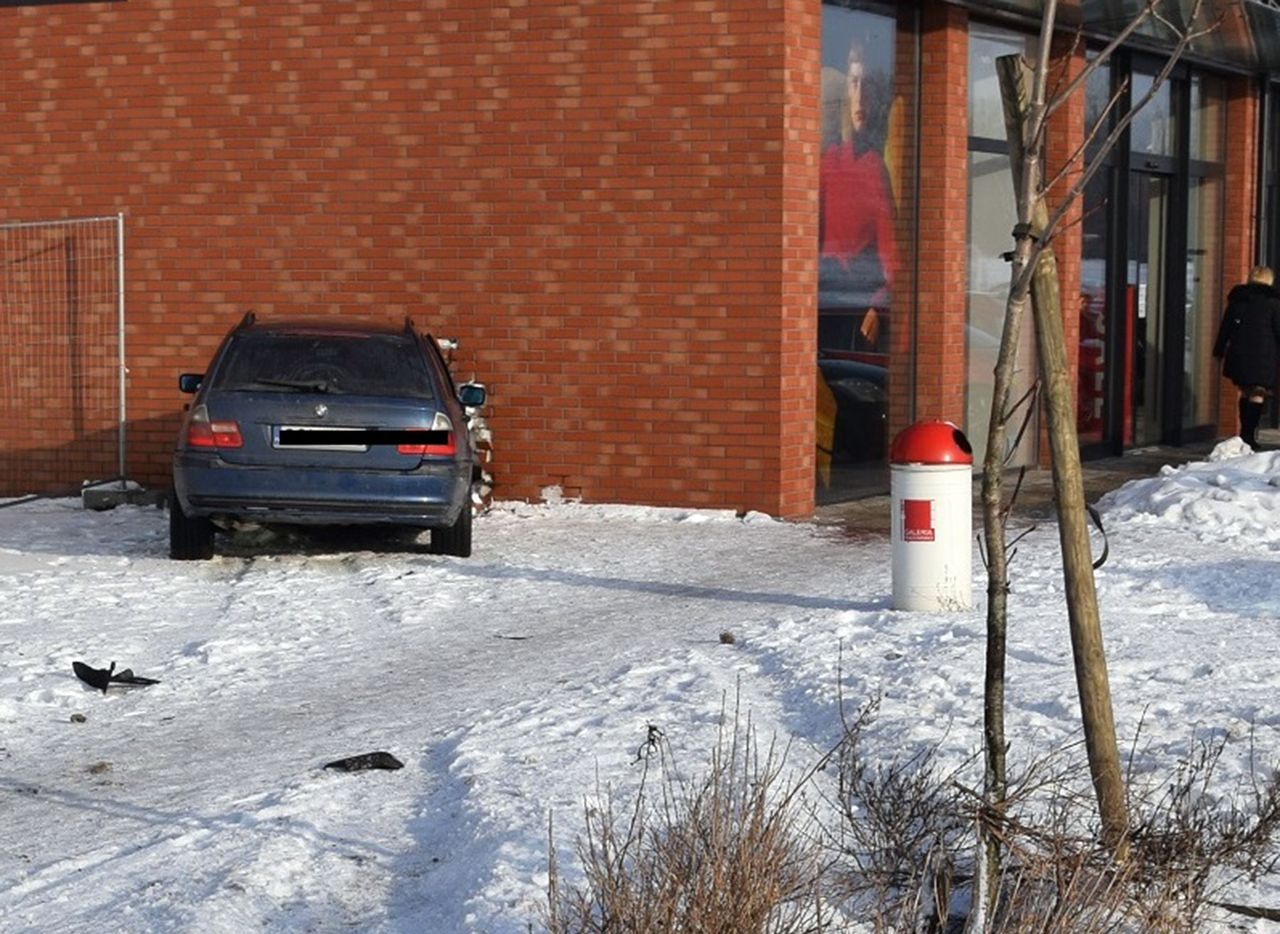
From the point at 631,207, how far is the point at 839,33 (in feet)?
7.25

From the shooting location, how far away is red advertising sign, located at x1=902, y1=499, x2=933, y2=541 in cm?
1056

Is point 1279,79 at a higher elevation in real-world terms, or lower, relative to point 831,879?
higher

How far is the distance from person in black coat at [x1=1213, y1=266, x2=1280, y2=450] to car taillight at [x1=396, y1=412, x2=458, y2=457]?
10.3 m

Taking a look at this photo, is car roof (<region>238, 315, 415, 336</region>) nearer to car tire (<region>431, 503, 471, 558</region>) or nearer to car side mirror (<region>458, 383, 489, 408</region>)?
car side mirror (<region>458, 383, 489, 408</region>)

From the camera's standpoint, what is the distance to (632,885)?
4961mm

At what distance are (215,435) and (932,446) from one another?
413 cm

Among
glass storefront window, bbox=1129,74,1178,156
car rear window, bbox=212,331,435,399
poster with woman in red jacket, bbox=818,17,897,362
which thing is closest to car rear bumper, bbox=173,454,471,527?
car rear window, bbox=212,331,435,399

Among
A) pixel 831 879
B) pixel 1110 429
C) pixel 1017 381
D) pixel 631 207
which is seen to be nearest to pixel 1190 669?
pixel 831 879

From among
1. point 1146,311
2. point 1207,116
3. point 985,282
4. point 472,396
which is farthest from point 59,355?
point 1207,116

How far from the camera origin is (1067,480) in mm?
5887

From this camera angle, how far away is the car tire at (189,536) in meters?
13.0

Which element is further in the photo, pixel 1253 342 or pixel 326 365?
pixel 1253 342

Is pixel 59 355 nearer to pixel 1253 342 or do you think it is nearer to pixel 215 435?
pixel 215 435

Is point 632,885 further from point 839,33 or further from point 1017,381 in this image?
point 1017,381
